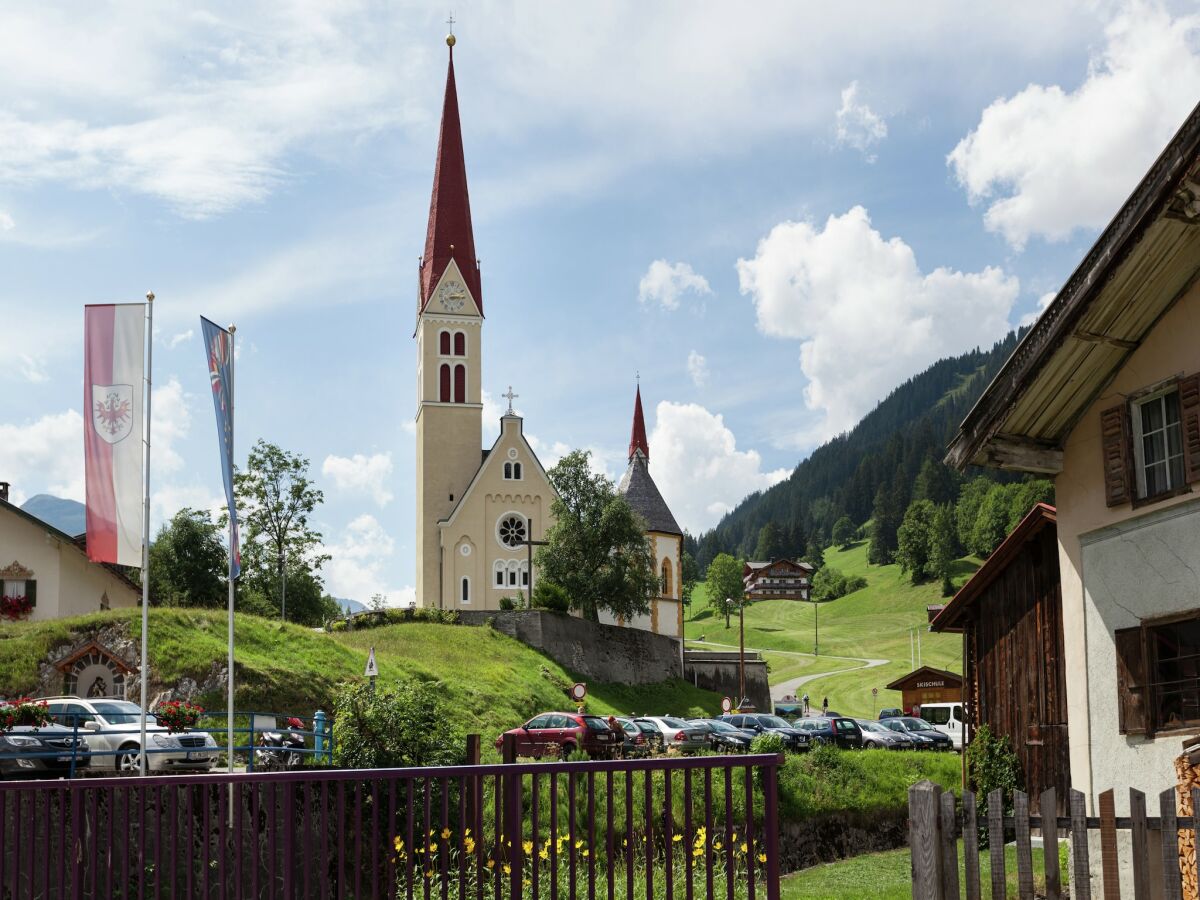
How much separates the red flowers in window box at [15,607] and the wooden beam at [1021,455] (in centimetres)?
4059

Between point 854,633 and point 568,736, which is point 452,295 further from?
point 854,633

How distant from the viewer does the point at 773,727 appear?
42.2m

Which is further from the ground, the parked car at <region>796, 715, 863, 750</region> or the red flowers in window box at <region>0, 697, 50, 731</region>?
the red flowers in window box at <region>0, 697, 50, 731</region>

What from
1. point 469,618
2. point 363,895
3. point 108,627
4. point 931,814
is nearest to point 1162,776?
point 931,814

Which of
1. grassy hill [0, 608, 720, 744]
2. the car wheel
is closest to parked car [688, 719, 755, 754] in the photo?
grassy hill [0, 608, 720, 744]

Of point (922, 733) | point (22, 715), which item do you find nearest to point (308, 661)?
point (22, 715)

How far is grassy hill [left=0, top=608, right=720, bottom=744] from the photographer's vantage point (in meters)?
38.1

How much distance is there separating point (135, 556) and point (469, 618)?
4371 centimetres

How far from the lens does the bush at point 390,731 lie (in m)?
23.8

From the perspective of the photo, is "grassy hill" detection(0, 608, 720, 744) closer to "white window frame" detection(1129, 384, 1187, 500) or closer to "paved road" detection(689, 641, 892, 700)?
"white window frame" detection(1129, 384, 1187, 500)

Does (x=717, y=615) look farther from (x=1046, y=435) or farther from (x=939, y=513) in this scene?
(x=1046, y=435)

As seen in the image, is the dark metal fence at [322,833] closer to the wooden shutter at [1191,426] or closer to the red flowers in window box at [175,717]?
the wooden shutter at [1191,426]

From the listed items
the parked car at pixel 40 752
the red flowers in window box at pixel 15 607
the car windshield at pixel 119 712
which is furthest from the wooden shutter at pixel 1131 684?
the red flowers in window box at pixel 15 607

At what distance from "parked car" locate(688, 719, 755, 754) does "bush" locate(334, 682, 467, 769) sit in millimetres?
12334
